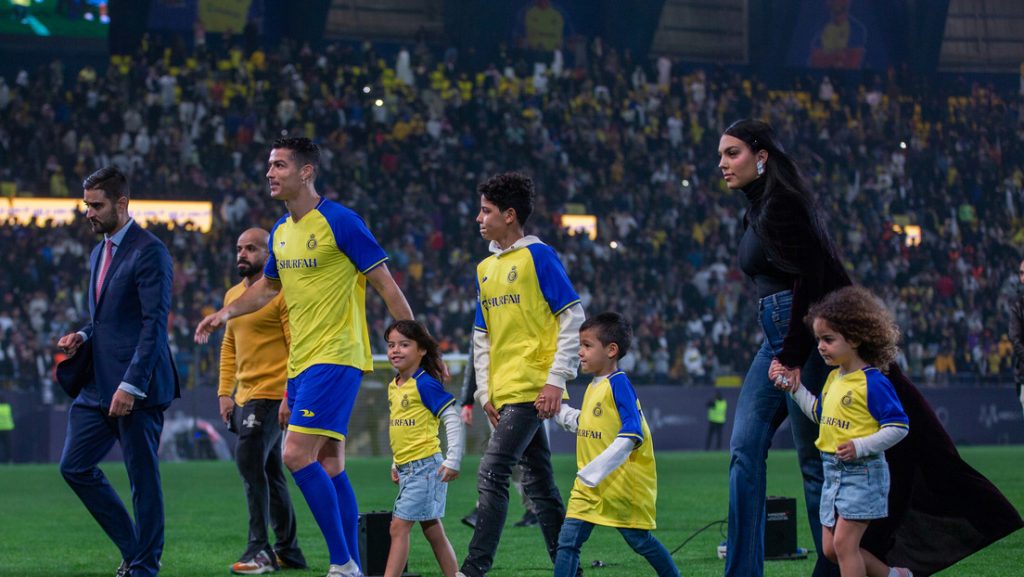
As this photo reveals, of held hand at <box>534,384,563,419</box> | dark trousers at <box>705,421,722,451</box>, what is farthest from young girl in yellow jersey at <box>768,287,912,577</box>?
dark trousers at <box>705,421,722,451</box>

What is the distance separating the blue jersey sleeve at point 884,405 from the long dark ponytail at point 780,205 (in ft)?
2.11

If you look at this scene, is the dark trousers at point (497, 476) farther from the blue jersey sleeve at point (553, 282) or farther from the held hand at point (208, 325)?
the held hand at point (208, 325)

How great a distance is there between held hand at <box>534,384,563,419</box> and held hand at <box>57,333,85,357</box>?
244 centimetres

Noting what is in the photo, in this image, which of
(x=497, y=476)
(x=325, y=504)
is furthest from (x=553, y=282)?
(x=325, y=504)

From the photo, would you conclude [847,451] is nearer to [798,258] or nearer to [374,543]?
[798,258]

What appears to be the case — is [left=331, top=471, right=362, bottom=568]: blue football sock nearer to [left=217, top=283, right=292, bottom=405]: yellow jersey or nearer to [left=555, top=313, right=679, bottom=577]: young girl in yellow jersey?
[left=555, top=313, right=679, bottom=577]: young girl in yellow jersey

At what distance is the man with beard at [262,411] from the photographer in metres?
8.34

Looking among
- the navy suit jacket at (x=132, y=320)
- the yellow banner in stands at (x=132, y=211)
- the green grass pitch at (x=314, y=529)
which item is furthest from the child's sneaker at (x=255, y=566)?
the yellow banner in stands at (x=132, y=211)

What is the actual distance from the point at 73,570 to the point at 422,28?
2856 centimetres

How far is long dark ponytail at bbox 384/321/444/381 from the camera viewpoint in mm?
6945

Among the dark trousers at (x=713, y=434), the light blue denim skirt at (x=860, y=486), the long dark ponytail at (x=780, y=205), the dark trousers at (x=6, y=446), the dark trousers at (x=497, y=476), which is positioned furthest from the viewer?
the dark trousers at (x=713, y=434)

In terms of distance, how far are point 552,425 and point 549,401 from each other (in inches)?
704

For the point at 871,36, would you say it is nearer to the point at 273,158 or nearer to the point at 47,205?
the point at 47,205

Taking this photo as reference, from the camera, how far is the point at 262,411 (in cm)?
839
